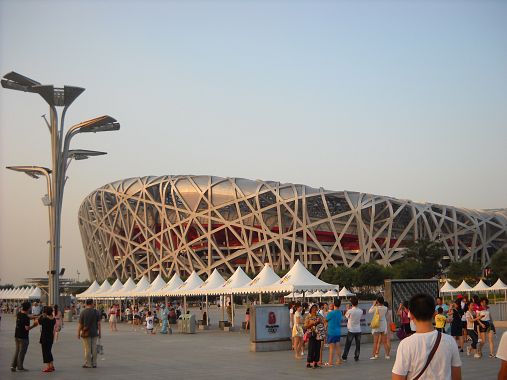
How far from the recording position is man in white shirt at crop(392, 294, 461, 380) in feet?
16.6

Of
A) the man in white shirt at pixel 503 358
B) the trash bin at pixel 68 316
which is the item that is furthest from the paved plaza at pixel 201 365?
the trash bin at pixel 68 316

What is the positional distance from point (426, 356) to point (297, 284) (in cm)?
2464

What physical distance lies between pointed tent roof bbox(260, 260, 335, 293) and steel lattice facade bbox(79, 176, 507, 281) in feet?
174

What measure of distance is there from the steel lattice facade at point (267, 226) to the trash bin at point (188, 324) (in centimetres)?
5213

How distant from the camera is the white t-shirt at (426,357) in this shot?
16.6 feet

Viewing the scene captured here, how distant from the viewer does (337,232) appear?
86000mm

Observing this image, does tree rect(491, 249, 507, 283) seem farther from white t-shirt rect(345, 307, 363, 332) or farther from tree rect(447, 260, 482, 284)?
white t-shirt rect(345, 307, 363, 332)

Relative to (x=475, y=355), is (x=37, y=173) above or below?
above

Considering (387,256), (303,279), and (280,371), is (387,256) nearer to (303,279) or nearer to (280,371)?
(303,279)

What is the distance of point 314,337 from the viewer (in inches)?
620

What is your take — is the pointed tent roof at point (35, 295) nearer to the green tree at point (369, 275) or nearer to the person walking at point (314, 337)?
the green tree at point (369, 275)

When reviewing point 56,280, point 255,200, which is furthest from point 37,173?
point 255,200

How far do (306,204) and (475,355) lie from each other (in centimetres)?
6839

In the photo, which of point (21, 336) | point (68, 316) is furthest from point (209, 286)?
point (21, 336)
